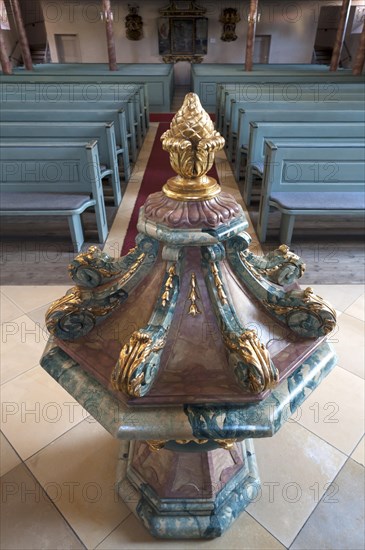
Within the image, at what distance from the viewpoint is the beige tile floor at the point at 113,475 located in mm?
1503

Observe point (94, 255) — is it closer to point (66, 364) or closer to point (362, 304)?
point (66, 364)

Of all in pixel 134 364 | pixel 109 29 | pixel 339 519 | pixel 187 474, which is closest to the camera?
pixel 134 364

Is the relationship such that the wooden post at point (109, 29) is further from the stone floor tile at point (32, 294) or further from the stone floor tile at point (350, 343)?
the stone floor tile at point (350, 343)

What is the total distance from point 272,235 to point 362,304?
1.31 metres

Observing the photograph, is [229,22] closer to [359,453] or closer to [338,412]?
[338,412]

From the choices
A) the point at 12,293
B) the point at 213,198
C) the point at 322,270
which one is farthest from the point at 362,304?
the point at 12,293

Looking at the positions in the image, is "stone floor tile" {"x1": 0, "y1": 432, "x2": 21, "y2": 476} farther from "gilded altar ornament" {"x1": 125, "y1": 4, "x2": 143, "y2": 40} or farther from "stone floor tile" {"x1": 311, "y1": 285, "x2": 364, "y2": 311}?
"gilded altar ornament" {"x1": 125, "y1": 4, "x2": 143, "y2": 40}

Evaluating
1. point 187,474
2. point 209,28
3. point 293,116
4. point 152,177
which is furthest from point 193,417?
point 209,28

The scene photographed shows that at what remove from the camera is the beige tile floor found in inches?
59.2

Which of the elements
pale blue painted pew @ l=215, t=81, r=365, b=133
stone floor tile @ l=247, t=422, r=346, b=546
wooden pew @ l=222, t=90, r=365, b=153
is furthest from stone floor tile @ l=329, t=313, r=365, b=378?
pale blue painted pew @ l=215, t=81, r=365, b=133

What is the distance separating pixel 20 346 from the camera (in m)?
2.49

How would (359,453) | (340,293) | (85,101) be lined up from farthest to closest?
(85,101) < (340,293) < (359,453)

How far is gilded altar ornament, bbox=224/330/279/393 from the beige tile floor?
104 cm

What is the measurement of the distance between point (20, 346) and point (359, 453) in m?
2.07
